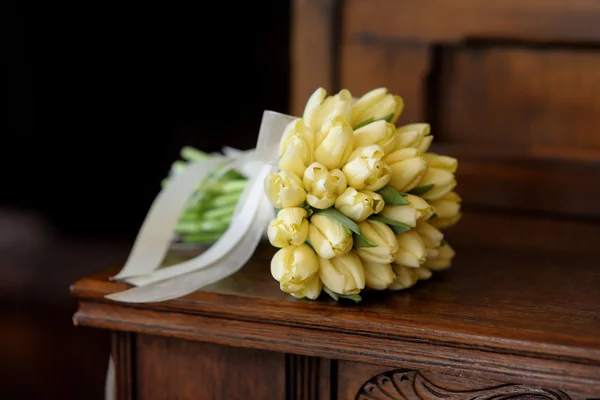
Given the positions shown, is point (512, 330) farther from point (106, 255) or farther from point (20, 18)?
point (20, 18)

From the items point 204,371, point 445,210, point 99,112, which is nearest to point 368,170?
point 445,210

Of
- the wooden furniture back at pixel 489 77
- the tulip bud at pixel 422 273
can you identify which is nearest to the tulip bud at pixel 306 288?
the tulip bud at pixel 422 273

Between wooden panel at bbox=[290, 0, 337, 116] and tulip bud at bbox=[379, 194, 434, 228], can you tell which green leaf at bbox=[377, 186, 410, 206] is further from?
wooden panel at bbox=[290, 0, 337, 116]


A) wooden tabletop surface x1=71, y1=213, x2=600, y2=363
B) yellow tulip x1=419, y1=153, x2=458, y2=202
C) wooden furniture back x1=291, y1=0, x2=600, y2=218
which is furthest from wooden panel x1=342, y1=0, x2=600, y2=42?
yellow tulip x1=419, y1=153, x2=458, y2=202

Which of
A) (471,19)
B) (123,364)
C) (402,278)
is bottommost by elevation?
(123,364)

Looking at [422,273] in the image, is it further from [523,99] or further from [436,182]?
[523,99]

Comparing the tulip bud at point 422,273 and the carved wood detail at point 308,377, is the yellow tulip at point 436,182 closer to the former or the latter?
the tulip bud at point 422,273
